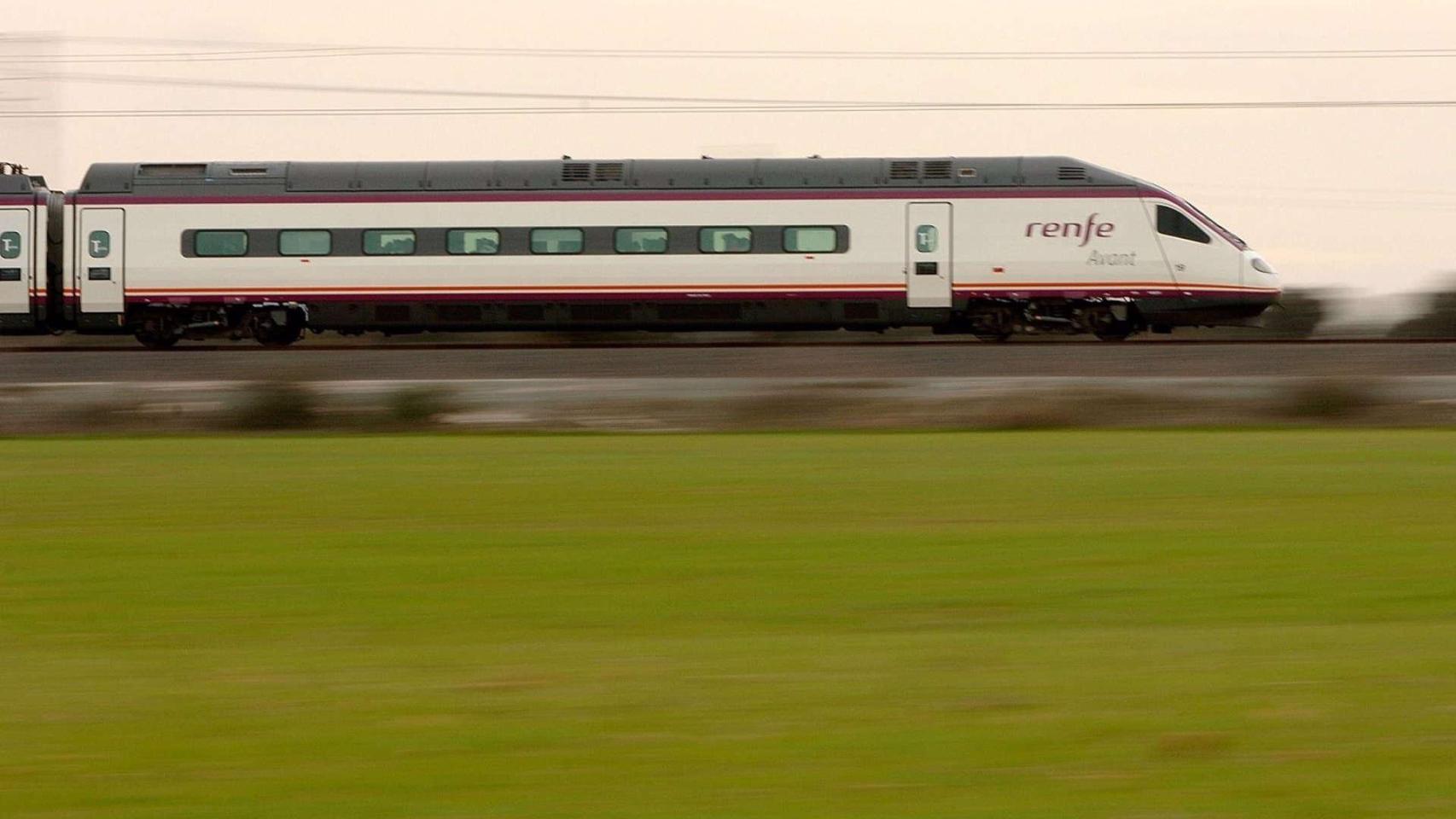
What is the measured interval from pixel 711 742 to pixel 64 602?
4.45 metres

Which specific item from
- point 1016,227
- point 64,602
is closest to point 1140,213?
point 1016,227

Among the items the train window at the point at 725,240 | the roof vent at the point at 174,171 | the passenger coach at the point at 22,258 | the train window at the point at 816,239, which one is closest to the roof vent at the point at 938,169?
the train window at the point at 816,239

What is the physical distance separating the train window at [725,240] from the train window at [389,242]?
4925mm

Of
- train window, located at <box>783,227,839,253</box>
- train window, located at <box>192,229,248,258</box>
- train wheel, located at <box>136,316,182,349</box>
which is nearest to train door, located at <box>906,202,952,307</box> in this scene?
train window, located at <box>783,227,839,253</box>

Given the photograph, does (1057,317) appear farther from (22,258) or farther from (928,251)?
(22,258)

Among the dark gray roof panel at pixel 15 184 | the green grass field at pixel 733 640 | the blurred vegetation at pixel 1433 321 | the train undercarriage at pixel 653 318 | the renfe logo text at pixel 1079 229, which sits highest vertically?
the dark gray roof panel at pixel 15 184

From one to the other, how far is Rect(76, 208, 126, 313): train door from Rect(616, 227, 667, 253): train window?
8.57 m

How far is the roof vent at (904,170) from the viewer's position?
29.6 metres

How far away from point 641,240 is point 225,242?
7.14m

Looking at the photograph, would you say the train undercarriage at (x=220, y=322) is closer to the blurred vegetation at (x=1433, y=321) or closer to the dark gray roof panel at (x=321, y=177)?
the dark gray roof panel at (x=321, y=177)

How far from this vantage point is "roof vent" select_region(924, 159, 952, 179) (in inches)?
1165

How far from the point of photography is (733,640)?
750 cm

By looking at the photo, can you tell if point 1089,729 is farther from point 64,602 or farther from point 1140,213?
point 1140,213

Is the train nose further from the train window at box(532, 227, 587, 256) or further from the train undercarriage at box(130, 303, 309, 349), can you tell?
the train undercarriage at box(130, 303, 309, 349)
